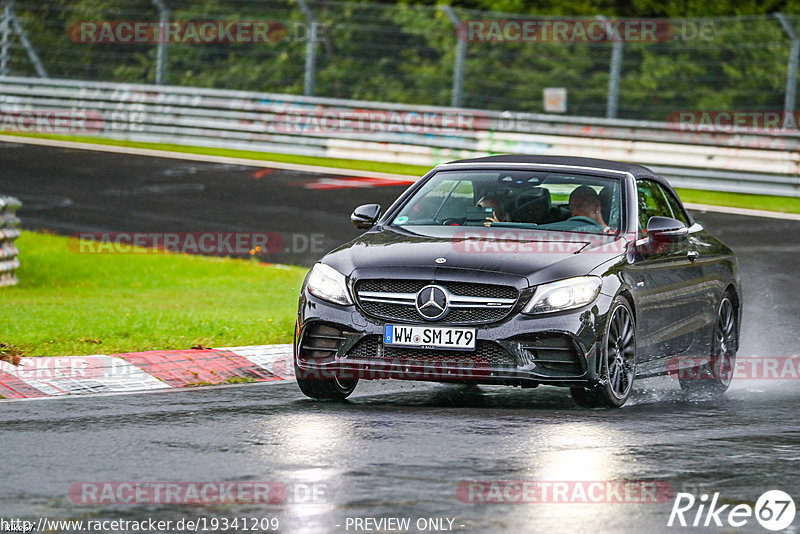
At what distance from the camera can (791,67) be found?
2394 cm

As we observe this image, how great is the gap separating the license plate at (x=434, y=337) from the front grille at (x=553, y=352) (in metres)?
0.28

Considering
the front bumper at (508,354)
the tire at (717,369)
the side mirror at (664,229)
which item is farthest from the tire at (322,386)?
the tire at (717,369)

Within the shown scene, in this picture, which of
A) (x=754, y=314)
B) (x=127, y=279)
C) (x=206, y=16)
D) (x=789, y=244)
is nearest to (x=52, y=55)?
(x=206, y=16)

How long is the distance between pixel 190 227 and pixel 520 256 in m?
11.5

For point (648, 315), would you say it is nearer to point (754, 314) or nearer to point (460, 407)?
point (460, 407)

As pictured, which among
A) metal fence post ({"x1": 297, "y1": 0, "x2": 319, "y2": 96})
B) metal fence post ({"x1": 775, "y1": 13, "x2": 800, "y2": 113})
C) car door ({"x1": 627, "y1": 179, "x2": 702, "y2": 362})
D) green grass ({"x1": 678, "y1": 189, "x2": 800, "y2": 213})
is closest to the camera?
car door ({"x1": 627, "y1": 179, "x2": 702, "y2": 362})

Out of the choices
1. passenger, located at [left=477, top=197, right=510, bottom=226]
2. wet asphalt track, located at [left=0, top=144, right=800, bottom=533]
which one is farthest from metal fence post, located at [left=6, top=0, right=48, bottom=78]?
passenger, located at [left=477, top=197, right=510, bottom=226]

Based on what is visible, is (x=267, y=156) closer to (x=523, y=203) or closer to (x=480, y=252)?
(x=523, y=203)

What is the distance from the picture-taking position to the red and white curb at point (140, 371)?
982 centimetres

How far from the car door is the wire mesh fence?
14.4 metres

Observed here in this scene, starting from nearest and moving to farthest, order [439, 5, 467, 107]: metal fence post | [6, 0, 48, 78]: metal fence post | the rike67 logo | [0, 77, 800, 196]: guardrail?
the rike67 logo, [0, 77, 800, 196]: guardrail, [439, 5, 467, 107]: metal fence post, [6, 0, 48, 78]: metal fence post

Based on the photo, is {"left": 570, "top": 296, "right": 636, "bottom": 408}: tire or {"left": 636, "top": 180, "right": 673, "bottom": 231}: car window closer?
{"left": 570, "top": 296, "right": 636, "bottom": 408}: tire

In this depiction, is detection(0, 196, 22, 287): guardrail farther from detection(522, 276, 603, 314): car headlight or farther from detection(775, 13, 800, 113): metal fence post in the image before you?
detection(775, 13, 800, 113): metal fence post

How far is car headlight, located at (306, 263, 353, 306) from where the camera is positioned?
9.04m
